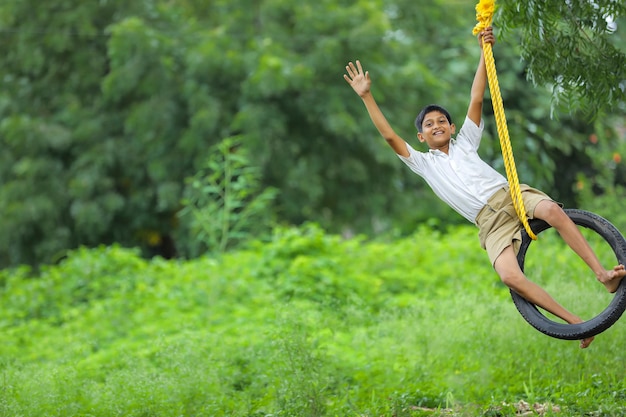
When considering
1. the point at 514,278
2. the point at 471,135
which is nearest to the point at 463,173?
the point at 471,135

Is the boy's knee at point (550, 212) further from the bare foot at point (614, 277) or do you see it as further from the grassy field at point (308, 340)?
the grassy field at point (308, 340)

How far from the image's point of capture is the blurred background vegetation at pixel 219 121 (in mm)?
12195

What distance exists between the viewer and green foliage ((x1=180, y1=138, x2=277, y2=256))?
31.5 feet

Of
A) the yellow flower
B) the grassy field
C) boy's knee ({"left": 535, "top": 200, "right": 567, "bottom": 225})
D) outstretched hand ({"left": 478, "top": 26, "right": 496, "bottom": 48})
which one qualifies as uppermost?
the yellow flower

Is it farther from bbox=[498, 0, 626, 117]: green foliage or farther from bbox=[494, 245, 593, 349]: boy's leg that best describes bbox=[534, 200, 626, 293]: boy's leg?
bbox=[498, 0, 626, 117]: green foliage

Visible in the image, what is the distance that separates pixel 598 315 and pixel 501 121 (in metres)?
1.08

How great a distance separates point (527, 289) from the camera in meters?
4.29

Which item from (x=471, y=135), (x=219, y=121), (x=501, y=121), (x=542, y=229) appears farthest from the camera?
(x=219, y=121)

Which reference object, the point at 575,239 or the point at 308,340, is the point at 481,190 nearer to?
the point at 575,239

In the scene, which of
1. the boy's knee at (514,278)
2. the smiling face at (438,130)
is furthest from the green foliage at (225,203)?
the boy's knee at (514,278)

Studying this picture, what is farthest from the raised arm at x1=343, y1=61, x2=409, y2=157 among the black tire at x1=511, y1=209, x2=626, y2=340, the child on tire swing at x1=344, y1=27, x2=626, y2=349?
the black tire at x1=511, y1=209, x2=626, y2=340

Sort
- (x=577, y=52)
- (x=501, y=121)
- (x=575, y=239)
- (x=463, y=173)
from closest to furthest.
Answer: (x=575, y=239) → (x=501, y=121) → (x=463, y=173) → (x=577, y=52)

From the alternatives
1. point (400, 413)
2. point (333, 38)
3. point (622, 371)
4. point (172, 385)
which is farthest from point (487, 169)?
point (333, 38)

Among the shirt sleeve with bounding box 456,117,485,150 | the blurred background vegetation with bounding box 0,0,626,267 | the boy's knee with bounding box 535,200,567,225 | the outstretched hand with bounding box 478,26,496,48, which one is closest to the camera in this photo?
the boy's knee with bounding box 535,200,567,225
